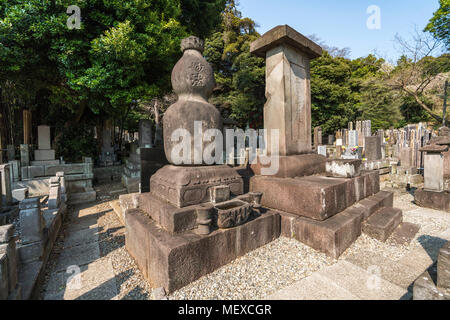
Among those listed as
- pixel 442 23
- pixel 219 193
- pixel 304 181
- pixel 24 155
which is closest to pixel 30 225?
pixel 219 193

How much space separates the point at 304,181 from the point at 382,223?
1.31 metres

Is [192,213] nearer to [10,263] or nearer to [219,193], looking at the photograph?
[219,193]

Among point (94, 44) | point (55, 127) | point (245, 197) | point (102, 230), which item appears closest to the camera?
point (245, 197)

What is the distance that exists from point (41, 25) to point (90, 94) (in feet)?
6.25

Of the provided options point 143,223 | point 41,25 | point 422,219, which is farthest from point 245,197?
point 41,25

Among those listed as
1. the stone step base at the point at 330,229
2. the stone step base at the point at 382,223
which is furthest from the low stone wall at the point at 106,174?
the stone step base at the point at 382,223

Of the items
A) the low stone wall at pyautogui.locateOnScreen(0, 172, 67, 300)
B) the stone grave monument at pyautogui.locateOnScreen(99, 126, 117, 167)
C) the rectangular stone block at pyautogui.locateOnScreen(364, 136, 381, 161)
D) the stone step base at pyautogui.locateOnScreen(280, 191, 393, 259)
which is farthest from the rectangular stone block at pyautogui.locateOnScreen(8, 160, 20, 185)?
the rectangular stone block at pyautogui.locateOnScreen(364, 136, 381, 161)

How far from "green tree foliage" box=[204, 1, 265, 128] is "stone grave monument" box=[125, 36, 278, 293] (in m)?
13.5

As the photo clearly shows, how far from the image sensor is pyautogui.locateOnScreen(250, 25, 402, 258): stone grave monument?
2.66m

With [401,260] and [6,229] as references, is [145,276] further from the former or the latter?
[401,260]

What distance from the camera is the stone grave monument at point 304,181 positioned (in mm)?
2660

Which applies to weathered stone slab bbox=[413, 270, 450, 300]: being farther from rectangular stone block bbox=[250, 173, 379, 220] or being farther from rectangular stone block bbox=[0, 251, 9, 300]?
rectangular stone block bbox=[0, 251, 9, 300]

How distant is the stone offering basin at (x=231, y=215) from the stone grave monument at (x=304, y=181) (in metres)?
0.83

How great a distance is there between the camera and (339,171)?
354 cm
